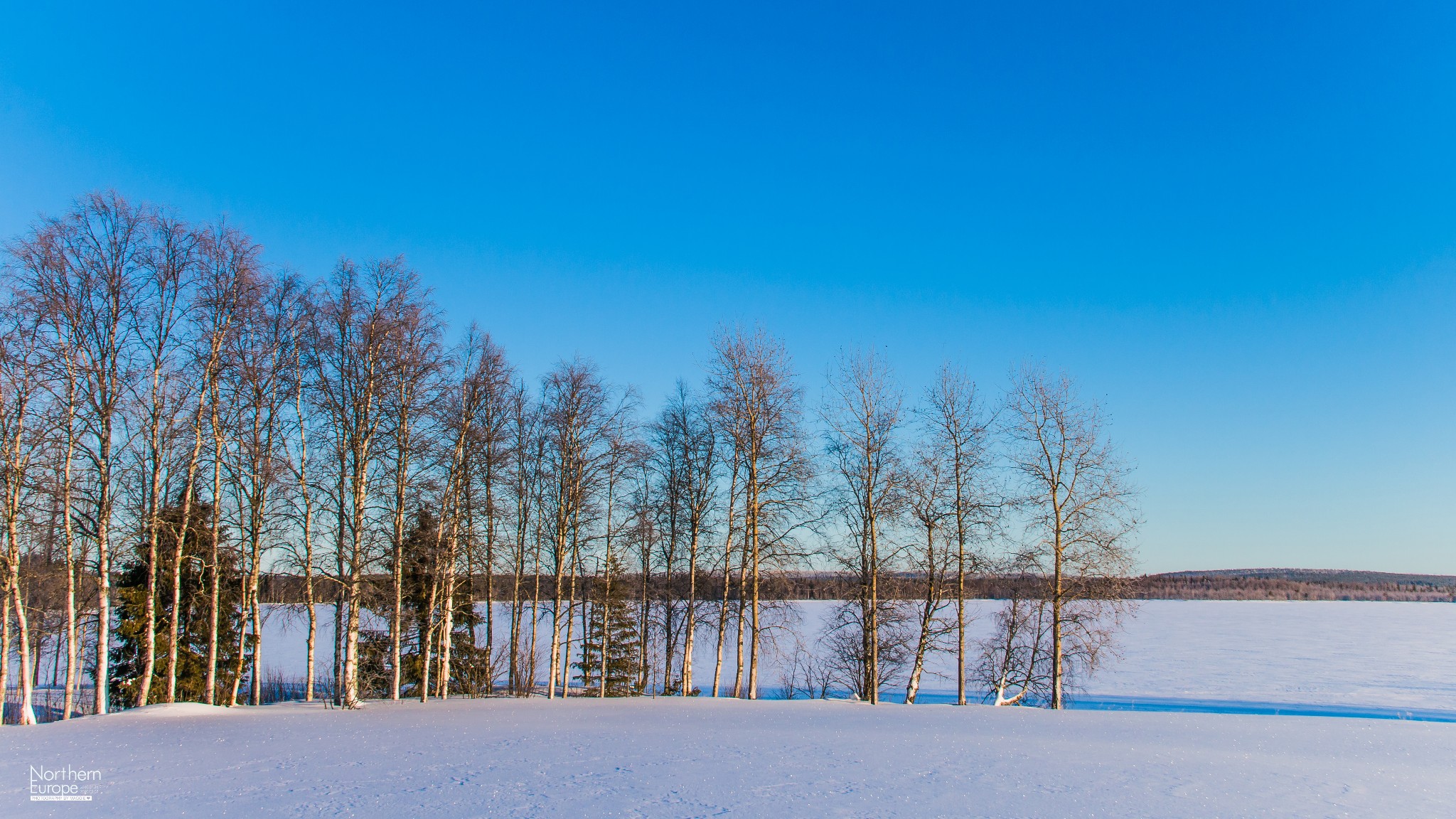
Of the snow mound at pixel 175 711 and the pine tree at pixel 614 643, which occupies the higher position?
the snow mound at pixel 175 711

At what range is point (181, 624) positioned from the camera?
975 inches

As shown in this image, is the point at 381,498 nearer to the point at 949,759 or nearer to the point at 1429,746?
the point at 949,759

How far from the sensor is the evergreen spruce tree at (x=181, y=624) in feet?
67.3

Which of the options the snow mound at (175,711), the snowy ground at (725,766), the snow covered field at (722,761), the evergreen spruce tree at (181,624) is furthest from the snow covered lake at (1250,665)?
the snowy ground at (725,766)

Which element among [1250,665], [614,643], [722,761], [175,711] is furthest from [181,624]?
[1250,665]

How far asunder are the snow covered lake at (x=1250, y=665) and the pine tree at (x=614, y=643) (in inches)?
130

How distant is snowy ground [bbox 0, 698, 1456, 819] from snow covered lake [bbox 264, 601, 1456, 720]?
23.3 ft

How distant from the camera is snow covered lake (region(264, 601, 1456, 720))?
88.4 ft

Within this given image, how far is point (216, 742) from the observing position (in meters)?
11.0

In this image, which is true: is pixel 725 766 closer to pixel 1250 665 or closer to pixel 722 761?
pixel 722 761

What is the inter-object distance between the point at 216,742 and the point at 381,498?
6.99 meters

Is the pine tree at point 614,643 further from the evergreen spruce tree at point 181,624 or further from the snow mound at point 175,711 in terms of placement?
the snow mound at point 175,711

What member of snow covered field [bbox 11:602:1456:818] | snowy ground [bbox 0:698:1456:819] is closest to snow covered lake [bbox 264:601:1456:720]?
snow covered field [bbox 11:602:1456:818]

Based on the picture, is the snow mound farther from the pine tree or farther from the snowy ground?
the pine tree
